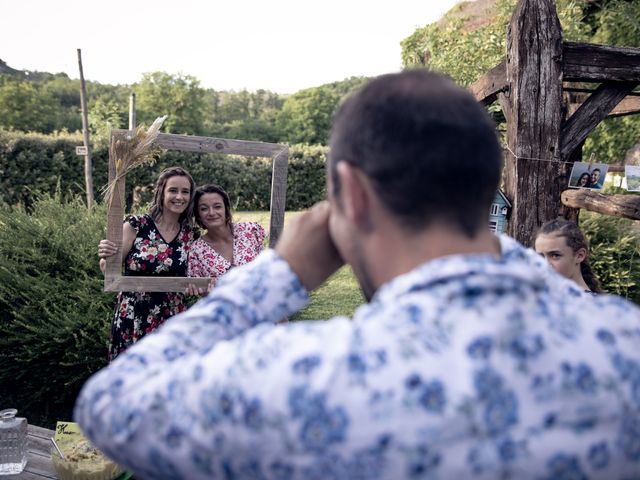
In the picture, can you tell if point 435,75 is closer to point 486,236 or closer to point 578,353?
point 486,236

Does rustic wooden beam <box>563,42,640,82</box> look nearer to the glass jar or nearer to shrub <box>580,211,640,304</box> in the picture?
shrub <box>580,211,640,304</box>

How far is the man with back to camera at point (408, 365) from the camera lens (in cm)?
65

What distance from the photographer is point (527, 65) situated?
3682 millimetres

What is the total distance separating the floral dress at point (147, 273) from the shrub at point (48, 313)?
1235mm

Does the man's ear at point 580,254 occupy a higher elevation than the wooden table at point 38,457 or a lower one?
higher

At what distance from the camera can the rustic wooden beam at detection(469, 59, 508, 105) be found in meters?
3.95

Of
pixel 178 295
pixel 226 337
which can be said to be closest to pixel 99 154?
pixel 178 295

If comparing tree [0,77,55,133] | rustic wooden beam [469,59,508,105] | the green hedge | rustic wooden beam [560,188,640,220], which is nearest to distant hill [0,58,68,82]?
tree [0,77,55,133]

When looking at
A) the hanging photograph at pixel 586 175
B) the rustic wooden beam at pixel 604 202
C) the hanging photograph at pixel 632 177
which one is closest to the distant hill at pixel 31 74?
the rustic wooden beam at pixel 604 202

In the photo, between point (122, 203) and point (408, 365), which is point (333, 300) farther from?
point (408, 365)

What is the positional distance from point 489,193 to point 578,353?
0.74 ft

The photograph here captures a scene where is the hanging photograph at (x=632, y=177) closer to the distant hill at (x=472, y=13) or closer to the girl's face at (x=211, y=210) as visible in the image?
the girl's face at (x=211, y=210)

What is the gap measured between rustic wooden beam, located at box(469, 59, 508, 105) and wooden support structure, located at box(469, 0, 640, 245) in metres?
0.05

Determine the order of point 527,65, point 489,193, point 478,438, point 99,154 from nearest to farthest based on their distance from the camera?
point 478,438 → point 489,193 → point 527,65 → point 99,154
